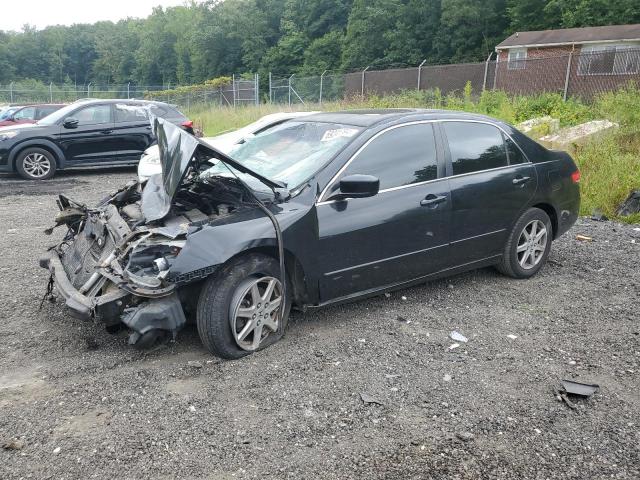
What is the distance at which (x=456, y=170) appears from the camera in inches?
187

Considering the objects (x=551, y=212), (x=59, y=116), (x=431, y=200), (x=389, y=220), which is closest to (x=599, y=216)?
(x=551, y=212)

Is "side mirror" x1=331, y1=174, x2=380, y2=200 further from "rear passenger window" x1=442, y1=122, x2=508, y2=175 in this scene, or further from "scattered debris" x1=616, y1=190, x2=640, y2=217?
"scattered debris" x1=616, y1=190, x2=640, y2=217

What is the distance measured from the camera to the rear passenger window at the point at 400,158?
429 cm

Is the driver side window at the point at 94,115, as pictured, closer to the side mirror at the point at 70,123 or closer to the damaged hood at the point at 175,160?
the side mirror at the point at 70,123

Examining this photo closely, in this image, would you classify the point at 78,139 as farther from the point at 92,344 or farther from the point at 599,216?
the point at 599,216

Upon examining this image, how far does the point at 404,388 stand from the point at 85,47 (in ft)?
337

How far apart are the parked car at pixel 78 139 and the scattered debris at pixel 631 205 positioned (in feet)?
26.0

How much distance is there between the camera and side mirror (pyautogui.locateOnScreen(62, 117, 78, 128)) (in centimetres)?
1105

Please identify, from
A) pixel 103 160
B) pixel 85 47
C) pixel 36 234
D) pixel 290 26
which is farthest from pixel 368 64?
pixel 85 47

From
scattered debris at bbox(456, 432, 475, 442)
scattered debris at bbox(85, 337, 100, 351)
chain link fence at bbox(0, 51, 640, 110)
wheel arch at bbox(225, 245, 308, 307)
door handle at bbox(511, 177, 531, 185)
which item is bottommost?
scattered debris at bbox(456, 432, 475, 442)

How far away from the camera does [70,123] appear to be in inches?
436

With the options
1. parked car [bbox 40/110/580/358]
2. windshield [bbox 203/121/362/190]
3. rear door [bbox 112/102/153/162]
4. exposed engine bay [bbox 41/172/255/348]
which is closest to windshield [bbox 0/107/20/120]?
rear door [bbox 112/102/153/162]

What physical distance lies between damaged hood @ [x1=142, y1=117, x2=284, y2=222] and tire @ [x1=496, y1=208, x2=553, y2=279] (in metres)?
2.51

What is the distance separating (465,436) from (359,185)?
5.86 ft
